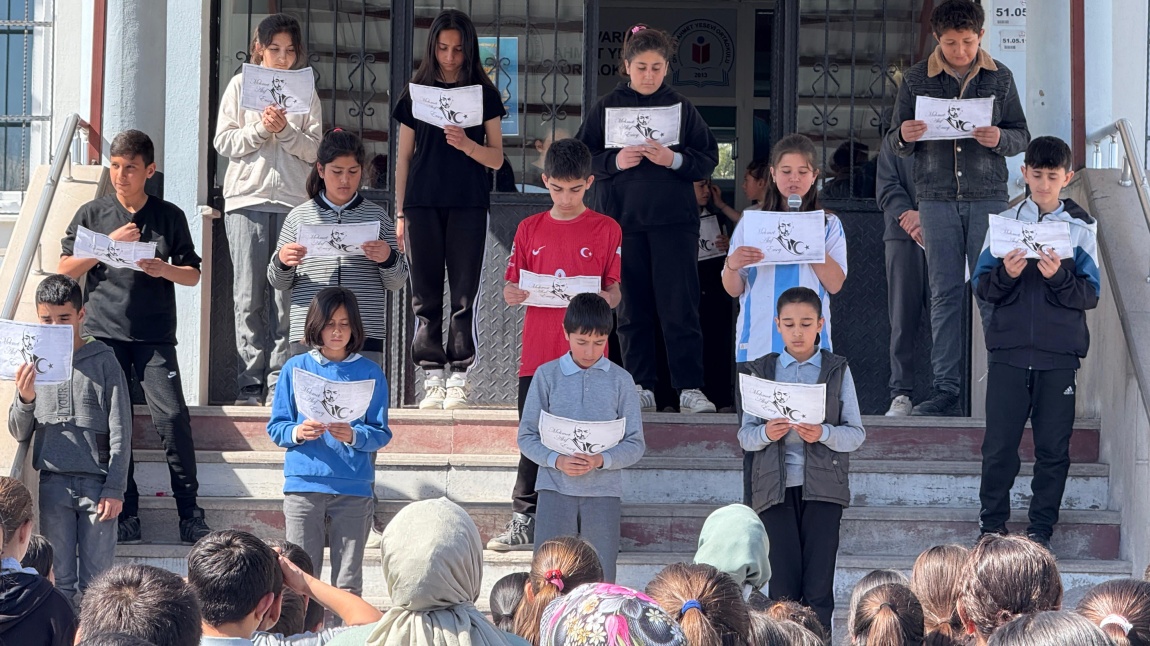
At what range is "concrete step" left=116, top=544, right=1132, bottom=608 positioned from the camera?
21.4ft

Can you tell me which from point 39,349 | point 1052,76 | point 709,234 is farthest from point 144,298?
point 1052,76

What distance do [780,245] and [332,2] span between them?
404 centimetres

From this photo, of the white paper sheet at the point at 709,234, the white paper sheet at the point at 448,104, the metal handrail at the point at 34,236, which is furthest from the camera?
the white paper sheet at the point at 709,234

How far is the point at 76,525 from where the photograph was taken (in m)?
6.34

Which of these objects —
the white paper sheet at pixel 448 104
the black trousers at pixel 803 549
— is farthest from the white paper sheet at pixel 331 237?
the black trousers at pixel 803 549

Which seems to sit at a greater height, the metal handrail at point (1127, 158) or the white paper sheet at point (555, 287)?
the metal handrail at point (1127, 158)

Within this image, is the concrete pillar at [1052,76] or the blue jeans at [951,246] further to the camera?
the concrete pillar at [1052,76]

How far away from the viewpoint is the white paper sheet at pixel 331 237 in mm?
6934

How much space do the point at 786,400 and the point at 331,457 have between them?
1915 mm

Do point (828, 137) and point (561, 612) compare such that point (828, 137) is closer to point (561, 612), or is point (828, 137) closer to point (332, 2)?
point (332, 2)

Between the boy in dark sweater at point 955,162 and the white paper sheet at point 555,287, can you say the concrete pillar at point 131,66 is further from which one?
the boy in dark sweater at point 955,162

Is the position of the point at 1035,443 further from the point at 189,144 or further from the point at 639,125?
the point at 189,144

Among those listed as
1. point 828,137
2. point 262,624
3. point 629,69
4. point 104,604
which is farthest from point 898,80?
point 104,604

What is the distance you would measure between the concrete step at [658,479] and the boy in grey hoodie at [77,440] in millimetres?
753
